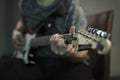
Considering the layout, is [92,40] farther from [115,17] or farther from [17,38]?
[17,38]

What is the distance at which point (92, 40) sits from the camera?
0.46m

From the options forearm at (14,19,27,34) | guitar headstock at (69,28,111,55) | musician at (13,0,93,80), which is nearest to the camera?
guitar headstock at (69,28,111,55)

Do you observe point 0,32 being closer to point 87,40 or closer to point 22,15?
point 22,15

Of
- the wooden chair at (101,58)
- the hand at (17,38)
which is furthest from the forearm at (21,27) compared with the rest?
the wooden chair at (101,58)

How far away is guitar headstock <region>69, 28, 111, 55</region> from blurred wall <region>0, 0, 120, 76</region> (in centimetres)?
13

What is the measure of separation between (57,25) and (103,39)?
21 cm

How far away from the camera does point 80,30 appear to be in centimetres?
53

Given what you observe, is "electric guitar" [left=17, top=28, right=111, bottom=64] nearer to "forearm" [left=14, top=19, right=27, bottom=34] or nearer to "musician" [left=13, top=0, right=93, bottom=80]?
"musician" [left=13, top=0, right=93, bottom=80]

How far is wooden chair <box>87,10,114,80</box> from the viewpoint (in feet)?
2.13

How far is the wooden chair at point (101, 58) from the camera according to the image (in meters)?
0.65

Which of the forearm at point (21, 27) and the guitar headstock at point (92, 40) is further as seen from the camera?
the forearm at point (21, 27)

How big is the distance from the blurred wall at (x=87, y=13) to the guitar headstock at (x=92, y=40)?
0.43 ft

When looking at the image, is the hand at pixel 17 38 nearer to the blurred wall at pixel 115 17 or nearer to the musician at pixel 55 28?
the musician at pixel 55 28

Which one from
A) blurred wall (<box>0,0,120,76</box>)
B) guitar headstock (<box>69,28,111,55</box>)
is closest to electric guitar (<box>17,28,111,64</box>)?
guitar headstock (<box>69,28,111,55</box>)
